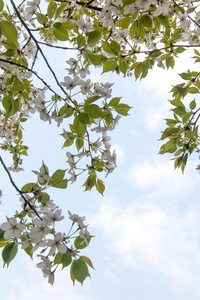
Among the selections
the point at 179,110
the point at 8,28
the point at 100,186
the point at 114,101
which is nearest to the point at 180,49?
the point at 179,110

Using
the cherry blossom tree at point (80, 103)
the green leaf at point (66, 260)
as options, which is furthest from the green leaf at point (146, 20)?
the green leaf at point (66, 260)

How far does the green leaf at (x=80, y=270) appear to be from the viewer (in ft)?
3.04

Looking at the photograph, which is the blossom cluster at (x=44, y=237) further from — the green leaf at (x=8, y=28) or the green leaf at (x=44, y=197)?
the green leaf at (x=8, y=28)

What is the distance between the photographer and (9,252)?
933mm

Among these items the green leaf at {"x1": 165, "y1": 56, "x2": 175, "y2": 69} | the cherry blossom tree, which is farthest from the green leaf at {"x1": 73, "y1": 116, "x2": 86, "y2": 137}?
the green leaf at {"x1": 165, "y1": 56, "x2": 175, "y2": 69}

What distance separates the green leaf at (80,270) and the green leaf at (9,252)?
211mm

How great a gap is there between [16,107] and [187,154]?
1.00 meters

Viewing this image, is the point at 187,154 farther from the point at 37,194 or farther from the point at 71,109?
the point at 37,194

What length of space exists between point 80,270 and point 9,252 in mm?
250

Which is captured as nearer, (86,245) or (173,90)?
(86,245)

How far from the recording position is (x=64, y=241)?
0.94 meters

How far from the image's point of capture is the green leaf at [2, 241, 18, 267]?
917mm

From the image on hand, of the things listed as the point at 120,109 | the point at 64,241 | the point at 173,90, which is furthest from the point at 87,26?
the point at 64,241

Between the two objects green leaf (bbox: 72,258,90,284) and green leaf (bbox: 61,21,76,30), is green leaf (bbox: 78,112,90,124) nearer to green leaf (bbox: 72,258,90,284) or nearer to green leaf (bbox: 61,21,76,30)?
green leaf (bbox: 61,21,76,30)
